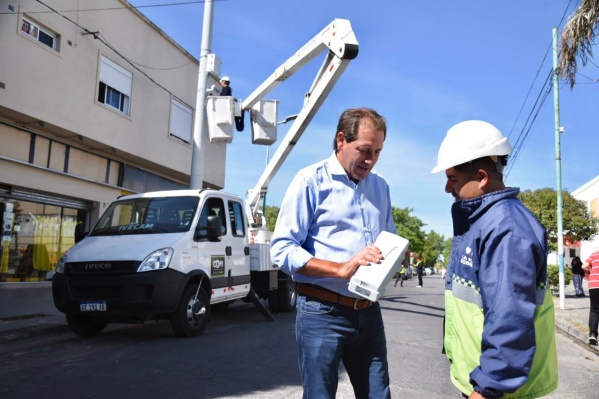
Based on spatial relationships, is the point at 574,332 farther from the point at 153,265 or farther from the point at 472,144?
the point at 472,144

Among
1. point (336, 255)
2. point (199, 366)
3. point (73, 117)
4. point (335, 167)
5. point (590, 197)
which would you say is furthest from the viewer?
point (590, 197)

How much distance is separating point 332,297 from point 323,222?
0.38 m

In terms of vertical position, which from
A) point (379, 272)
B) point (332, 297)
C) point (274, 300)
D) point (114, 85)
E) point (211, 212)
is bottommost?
point (274, 300)

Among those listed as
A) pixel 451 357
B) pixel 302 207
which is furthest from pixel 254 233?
pixel 451 357

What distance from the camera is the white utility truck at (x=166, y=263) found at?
6492 mm

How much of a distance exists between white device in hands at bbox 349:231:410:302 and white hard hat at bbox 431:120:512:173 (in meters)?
0.52

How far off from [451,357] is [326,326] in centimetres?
68

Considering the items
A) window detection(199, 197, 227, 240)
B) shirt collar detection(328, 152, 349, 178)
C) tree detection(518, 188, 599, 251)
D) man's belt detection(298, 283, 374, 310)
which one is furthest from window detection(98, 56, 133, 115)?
tree detection(518, 188, 599, 251)

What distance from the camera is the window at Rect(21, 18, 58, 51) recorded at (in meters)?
13.1

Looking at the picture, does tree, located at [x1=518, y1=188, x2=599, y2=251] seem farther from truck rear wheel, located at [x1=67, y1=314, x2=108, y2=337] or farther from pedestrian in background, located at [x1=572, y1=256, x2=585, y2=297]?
Answer: truck rear wheel, located at [x1=67, y1=314, x2=108, y2=337]

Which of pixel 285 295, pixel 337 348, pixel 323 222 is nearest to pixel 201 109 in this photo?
pixel 285 295

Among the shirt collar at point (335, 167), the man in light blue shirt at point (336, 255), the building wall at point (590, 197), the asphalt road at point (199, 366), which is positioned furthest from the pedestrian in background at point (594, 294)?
the building wall at point (590, 197)

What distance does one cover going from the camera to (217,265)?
7.82 m

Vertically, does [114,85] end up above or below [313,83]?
above
